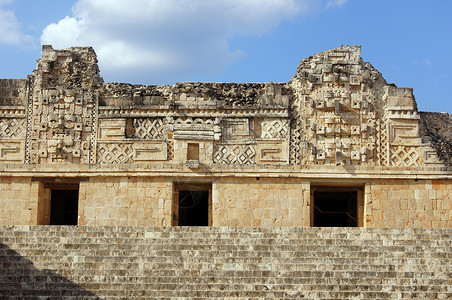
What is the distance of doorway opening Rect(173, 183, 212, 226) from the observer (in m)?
16.3

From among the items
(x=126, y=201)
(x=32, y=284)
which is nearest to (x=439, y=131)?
(x=126, y=201)

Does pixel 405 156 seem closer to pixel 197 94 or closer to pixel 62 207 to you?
pixel 197 94

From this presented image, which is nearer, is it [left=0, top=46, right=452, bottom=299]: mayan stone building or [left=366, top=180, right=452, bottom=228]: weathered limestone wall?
[left=366, top=180, right=452, bottom=228]: weathered limestone wall

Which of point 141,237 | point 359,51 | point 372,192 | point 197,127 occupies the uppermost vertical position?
point 359,51

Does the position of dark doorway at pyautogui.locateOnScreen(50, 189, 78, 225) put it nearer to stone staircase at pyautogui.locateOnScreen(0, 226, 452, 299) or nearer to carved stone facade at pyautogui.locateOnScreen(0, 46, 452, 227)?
carved stone facade at pyautogui.locateOnScreen(0, 46, 452, 227)

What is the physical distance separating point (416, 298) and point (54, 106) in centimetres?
955

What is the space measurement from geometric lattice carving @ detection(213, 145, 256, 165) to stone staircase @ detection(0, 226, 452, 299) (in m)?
3.84

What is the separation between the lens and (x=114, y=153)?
16.4m

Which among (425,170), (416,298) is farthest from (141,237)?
(425,170)

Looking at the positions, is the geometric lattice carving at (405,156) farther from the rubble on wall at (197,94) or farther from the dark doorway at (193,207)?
the dark doorway at (193,207)

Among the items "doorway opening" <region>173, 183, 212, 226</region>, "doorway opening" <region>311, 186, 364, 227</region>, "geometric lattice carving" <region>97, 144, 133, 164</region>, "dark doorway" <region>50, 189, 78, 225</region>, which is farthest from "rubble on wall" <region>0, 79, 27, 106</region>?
"doorway opening" <region>311, 186, 364, 227</region>

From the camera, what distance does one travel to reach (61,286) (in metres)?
11.5

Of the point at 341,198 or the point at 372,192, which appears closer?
the point at 372,192

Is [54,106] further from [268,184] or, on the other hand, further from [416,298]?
[416,298]
